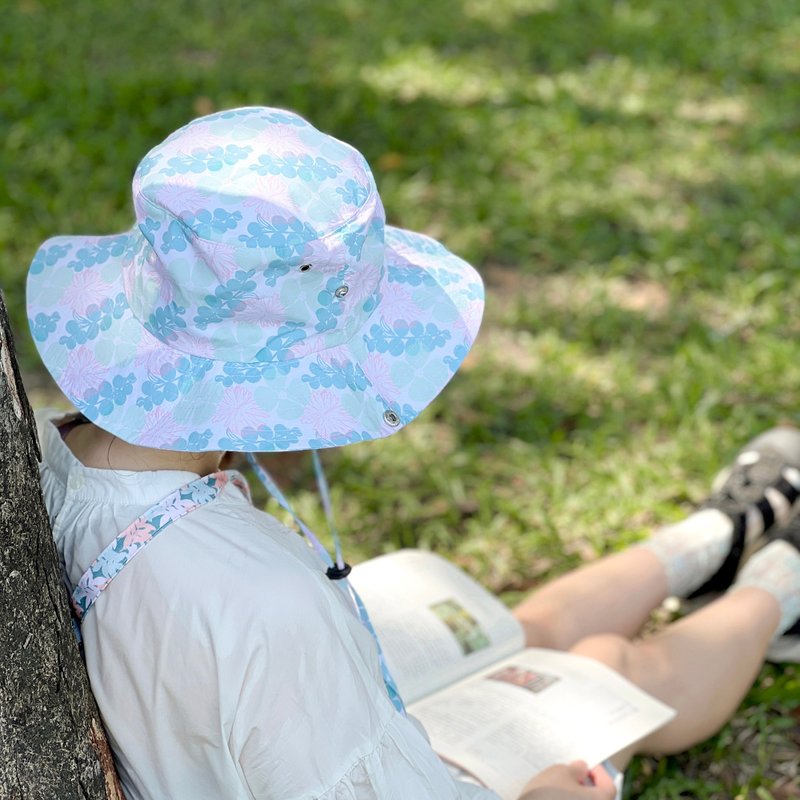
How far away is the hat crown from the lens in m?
1.34

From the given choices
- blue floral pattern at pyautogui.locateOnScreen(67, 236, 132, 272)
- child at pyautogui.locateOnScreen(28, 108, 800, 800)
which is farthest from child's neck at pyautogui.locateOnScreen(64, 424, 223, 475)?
blue floral pattern at pyautogui.locateOnScreen(67, 236, 132, 272)

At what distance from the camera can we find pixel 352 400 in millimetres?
1443

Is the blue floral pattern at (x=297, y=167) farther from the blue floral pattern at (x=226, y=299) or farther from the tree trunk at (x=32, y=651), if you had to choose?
the tree trunk at (x=32, y=651)

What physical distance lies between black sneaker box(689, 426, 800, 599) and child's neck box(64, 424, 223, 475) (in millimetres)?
1596

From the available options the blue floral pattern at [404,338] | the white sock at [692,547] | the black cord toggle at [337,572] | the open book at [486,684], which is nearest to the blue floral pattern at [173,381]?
the blue floral pattern at [404,338]

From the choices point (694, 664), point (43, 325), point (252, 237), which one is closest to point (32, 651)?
point (43, 325)

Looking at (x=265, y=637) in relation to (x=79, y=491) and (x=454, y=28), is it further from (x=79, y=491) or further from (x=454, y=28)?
(x=454, y=28)

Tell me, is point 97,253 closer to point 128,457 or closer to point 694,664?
point 128,457

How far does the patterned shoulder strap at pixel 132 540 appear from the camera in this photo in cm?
138

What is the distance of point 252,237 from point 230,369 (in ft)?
0.55

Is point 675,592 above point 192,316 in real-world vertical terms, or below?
below

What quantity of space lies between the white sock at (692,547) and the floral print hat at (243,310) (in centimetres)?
124

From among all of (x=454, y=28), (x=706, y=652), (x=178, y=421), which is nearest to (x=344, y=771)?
(x=178, y=421)

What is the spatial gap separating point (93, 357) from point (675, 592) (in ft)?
5.15
